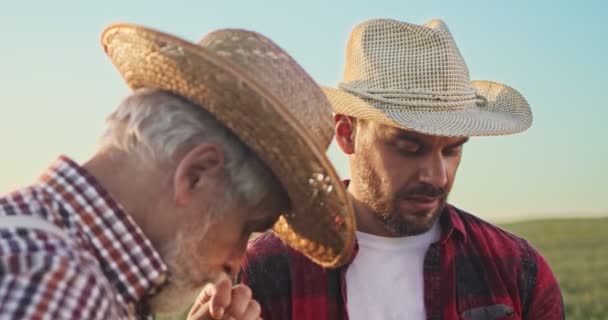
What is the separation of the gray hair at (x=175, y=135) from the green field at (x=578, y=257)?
428 inches

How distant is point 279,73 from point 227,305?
3.21 feet

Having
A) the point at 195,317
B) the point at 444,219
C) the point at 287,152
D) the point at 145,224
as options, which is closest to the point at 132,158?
the point at 145,224

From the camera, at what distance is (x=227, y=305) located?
3.30 m

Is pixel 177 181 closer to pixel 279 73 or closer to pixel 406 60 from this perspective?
pixel 279 73

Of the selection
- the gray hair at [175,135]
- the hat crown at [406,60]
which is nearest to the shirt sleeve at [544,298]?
the hat crown at [406,60]

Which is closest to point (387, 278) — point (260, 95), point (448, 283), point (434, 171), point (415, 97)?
point (448, 283)

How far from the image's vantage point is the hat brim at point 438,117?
4363 millimetres

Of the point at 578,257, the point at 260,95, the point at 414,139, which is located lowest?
the point at 578,257

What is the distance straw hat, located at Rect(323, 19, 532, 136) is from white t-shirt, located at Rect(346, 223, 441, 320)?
0.59m

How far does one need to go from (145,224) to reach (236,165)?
309 mm

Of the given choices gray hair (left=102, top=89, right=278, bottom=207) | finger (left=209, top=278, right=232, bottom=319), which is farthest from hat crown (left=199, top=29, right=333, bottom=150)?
finger (left=209, top=278, right=232, bottom=319)

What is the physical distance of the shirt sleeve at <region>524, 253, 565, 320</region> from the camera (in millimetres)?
4395

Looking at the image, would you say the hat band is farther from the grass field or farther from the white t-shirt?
the grass field

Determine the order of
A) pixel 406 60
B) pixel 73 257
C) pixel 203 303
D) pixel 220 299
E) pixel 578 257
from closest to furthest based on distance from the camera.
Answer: pixel 73 257 < pixel 220 299 < pixel 203 303 < pixel 406 60 < pixel 578 257
